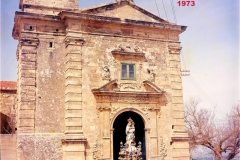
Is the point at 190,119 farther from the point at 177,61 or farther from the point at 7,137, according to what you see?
the point at 7,137

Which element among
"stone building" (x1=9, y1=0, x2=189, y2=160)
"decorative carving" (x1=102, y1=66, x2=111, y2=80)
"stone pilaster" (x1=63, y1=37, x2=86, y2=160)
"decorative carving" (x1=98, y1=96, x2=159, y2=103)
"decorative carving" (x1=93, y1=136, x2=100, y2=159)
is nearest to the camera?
"stone pilaster" (x1=63, y1=37, x2=86, y2=160)

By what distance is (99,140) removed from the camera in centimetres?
1540

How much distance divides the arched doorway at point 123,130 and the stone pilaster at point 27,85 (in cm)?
452

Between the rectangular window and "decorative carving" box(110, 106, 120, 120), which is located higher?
the rectangular window

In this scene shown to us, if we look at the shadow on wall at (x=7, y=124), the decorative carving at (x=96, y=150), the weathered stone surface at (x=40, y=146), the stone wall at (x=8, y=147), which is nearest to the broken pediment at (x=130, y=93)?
the decorative carving at (x=96, y=150)

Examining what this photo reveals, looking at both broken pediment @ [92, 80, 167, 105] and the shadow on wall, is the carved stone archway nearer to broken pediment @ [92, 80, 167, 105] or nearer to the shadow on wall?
broken pediment @ [92, 80, 167, 105]

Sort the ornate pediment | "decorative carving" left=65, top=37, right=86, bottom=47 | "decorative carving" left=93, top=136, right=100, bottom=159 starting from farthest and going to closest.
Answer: the ornate pediment → "decorative carving" left=65, top=37, right=86, bottom=47 → "decorative carving" left=93, top=136, right=100, bottom=159

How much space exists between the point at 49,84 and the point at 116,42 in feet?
12.7

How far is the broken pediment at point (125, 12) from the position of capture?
660 inches

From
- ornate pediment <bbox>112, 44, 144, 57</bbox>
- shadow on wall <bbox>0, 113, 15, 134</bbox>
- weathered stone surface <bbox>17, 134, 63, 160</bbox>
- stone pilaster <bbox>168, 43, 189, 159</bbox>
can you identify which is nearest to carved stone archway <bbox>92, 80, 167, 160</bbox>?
stone pilaster <bbox>168, 43, 189, 159</bbox>

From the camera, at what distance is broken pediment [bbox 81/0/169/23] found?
660 inches

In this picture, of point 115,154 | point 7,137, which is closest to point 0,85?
point 7,137

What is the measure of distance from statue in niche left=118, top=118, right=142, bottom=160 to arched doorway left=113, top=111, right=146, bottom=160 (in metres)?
0.74

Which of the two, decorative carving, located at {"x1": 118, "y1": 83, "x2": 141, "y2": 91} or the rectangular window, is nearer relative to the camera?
decorative carving, located at {"x1": 118, "y1": 83, "x2": 141, "y2": 91}
